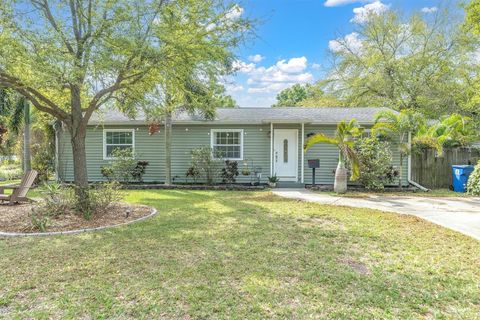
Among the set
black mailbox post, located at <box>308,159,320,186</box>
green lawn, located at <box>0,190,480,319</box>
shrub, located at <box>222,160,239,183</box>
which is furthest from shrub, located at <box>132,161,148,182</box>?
green lawn, located at <box>0,190,480,319</box>

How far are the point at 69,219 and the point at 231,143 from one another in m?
7.73

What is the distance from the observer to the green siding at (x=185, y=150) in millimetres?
13164

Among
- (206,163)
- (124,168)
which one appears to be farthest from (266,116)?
(124,168)

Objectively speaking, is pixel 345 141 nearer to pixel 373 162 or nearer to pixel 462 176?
pixel 373 162

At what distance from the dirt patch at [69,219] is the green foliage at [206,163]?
508 cm

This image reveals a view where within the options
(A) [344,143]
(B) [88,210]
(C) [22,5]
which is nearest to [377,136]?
(A) [344,143]

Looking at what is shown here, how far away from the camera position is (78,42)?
6234 mm

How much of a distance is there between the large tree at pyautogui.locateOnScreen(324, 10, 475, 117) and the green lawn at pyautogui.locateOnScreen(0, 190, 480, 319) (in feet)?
62.0

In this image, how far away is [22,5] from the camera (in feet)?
21.2

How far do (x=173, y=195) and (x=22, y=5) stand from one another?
250 inches

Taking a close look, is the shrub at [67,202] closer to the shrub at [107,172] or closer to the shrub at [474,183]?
the shrub at [107,172]

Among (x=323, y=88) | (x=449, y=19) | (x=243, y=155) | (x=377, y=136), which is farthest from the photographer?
(x=323, y=88)

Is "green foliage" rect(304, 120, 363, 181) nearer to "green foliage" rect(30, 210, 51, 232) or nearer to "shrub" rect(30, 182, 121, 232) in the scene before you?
"shrub" rect(30, 182, 121, 232)

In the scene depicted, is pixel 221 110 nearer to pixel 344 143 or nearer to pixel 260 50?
pixel 344 143
